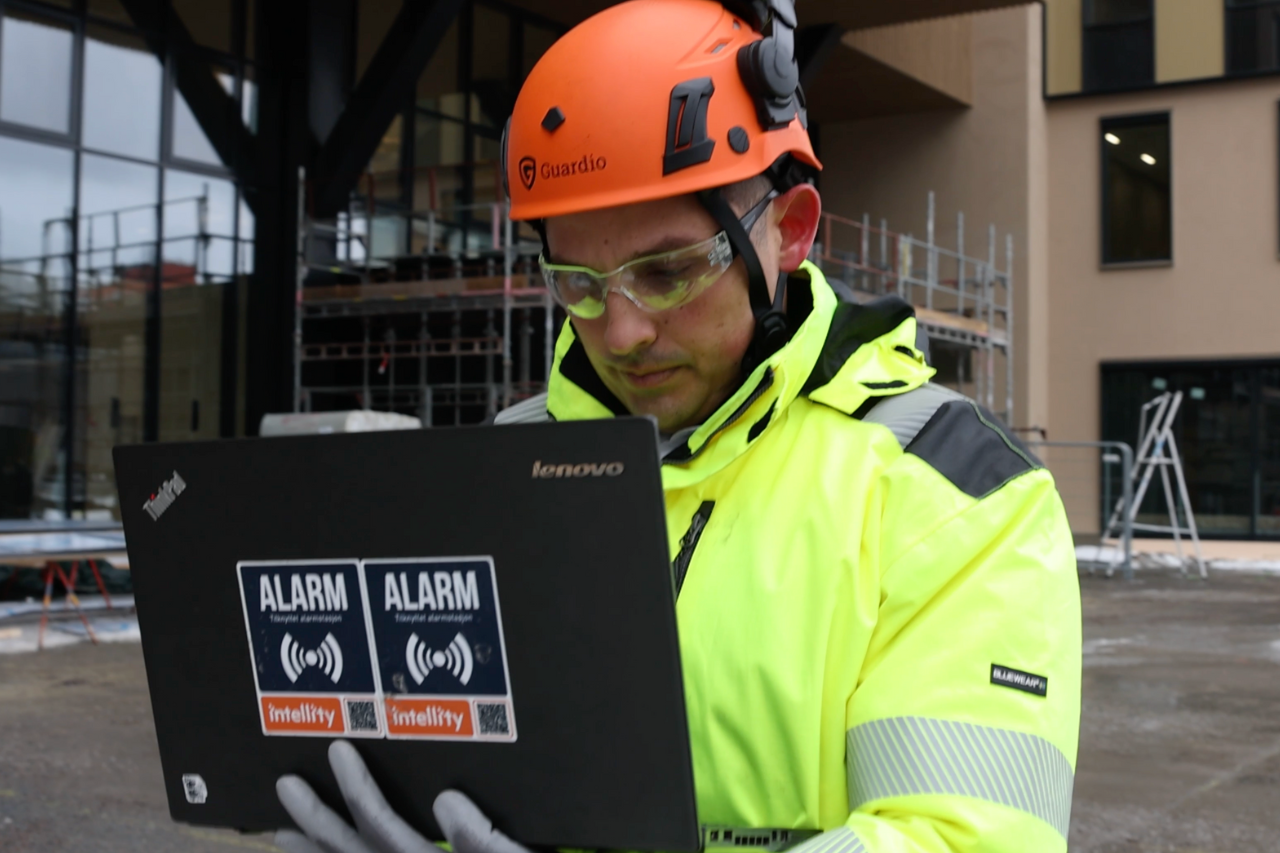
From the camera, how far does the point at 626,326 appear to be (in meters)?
1.56

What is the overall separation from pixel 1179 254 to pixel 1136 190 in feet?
3.82

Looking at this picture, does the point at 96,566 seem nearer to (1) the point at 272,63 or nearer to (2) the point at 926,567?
(1) the point at 272,63

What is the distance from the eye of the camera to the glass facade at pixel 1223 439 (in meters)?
18.8

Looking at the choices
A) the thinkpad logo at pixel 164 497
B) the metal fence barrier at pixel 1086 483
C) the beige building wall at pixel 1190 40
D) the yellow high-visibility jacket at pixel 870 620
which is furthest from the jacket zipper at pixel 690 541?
the beige building wall at pixel 1190 40

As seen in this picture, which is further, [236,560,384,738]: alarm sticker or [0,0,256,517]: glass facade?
[0,0,256,517]: glass facade

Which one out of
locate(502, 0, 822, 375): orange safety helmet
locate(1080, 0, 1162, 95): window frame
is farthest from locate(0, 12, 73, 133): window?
locate(1080, 0, 1162, 95): window frame

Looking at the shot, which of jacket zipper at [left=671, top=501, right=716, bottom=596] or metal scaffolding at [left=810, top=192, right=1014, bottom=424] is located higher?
metal scaffolding at [left=810, top=192, right=1014, bottom=424]

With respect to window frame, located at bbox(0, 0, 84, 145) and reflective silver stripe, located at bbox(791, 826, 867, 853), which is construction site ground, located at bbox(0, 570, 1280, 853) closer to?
reflective silver stripe, located at bbox(791, 826, 867, 853)

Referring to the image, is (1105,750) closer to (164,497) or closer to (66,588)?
(164,497)

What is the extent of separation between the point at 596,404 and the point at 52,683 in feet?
23.1

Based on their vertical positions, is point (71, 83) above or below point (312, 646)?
above

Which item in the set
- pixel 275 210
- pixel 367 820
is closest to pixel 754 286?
pixel 367 820

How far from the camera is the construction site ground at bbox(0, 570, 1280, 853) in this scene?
16.0 feet

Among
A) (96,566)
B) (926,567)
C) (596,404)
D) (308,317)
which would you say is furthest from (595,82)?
(308,317)
